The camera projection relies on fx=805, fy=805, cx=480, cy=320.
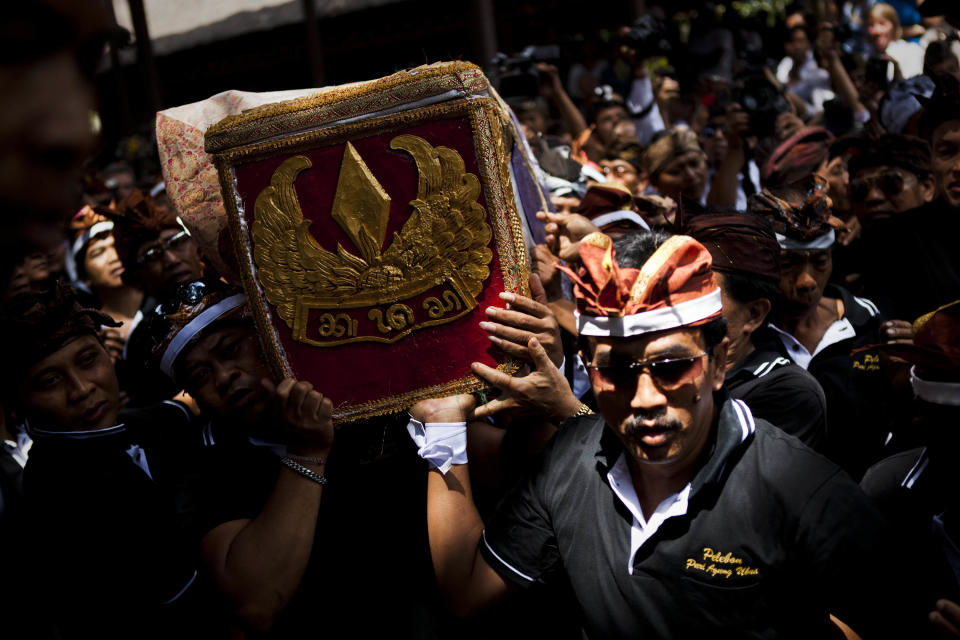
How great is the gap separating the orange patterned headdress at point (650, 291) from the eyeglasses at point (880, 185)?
2.55 meters

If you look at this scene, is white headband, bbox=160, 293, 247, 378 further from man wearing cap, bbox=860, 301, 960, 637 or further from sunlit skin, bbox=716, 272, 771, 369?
man wearing cap, bbox=860, 301, 960, 637

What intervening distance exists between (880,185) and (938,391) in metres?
2.40

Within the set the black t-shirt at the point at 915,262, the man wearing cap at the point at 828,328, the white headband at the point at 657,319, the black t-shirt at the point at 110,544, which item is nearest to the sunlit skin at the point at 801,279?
the man wearing cap at the point at 828,328

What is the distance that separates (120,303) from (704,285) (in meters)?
4.27

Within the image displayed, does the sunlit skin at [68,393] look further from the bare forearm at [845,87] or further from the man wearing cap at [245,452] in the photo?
the bare forearm at [845,87]

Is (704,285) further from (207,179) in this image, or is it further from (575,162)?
(575,162)

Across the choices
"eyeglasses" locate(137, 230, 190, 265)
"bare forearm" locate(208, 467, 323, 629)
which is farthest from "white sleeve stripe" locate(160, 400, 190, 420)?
"bare forearm" locate(208, 467, 323, 629)

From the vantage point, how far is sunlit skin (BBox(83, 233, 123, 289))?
199 inches

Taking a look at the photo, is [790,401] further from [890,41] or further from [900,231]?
[890,41]

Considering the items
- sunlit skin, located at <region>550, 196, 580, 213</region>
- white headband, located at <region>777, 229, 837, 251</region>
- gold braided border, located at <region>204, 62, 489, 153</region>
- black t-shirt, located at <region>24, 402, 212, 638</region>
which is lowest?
black t-shirt, located at <region>24, 402, 212, 638</region>

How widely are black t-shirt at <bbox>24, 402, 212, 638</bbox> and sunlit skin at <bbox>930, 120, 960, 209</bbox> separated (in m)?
3.29

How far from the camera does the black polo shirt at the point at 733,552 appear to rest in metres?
1.71

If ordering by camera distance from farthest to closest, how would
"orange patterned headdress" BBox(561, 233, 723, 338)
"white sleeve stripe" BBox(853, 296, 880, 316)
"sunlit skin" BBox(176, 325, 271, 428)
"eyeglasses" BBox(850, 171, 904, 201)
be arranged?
1. "eyeglasses" BBox(850, 171, 904, 201)
2. "white sleeve stripe" BBox(853, 296, 880, 316)
3. "sunlit skin" BBox(176, 325, 271, 428)
4. "orange patterned headdress" BBox(561, 233, 723, 338)

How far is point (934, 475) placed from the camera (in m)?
2.03
